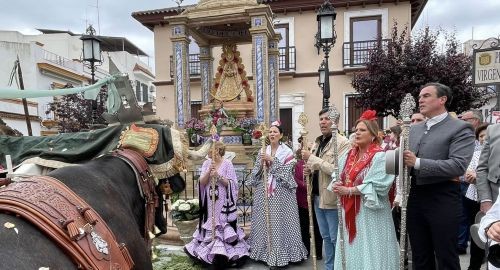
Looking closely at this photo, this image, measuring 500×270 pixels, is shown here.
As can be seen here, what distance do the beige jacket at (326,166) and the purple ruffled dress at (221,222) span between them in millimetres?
1241

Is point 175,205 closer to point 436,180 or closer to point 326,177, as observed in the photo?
point 326,177

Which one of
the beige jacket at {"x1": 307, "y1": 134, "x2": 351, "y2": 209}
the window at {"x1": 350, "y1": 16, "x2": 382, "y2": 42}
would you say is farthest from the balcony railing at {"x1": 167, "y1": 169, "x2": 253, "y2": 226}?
the window at {"x1": 350, "y1": 16, "x2": 382, "y2": 42}

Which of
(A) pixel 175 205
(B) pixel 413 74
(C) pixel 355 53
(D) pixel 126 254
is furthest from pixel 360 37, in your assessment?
(D) pixel 126 254

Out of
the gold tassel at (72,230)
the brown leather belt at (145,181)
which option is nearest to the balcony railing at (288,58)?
the brown leather belt at (145,181)

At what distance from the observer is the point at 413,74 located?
43.0ft

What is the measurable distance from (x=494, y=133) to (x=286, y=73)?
15.0m

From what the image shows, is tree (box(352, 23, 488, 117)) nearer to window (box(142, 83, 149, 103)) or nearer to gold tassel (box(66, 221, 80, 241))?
gold tassel (box(66, 221, 80, 241))

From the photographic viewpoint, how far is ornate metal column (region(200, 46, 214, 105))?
11.1m

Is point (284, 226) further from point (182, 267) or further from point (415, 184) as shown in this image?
point (415, 184)

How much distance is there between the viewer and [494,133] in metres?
3.67

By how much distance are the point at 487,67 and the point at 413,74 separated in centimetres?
832

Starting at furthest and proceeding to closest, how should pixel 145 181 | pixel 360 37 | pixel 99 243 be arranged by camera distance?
pixel 360 37 < pixel 145 181 < pixel 99 243

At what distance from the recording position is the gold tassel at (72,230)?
4.66 ft

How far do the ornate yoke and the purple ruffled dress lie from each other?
321 centimetres
